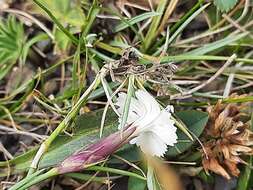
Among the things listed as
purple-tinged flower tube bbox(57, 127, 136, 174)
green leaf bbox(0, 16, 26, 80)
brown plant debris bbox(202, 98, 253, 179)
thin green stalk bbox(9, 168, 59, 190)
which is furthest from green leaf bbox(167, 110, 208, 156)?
green leaf bbox(0, 16, 26, 80)

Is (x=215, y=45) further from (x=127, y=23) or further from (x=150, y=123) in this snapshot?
(x=150, y=123)

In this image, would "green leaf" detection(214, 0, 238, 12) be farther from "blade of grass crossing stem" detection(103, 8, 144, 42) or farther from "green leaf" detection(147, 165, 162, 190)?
"green leaf" detection(147, 165, 162, 190)

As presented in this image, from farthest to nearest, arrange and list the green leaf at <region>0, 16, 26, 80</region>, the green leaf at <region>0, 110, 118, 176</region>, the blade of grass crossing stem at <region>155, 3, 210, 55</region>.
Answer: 1. the green leaf at <region>0, 16, 26, 80</region>
2. the blade of grass crossing stem at <region>155, 3, 210, 55</region>
3. the green leaf at <region>0, 110, 118, 176</region>

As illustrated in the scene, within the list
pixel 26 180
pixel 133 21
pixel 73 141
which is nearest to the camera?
pixel 26 180

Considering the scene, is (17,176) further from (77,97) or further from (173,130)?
(173,130)

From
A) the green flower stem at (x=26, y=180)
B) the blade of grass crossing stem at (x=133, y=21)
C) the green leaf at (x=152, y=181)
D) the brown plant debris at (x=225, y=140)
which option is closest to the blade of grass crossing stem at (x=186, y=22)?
the blade of grass crossing stem at (x=133, y=21)

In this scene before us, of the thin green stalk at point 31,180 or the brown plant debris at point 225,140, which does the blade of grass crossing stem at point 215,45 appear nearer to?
the brown plant debris at point 225,140

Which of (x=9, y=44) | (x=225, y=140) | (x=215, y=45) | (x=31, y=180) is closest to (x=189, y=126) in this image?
(x=225, y=140)
